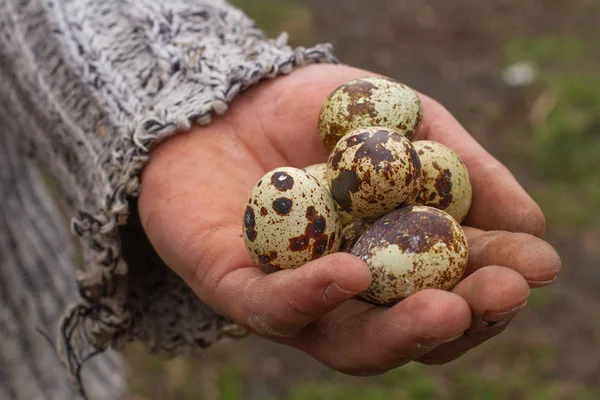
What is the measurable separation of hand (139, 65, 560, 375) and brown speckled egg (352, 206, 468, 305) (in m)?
0.05

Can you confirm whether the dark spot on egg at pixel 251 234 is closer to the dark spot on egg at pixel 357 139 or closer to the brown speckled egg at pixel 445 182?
the dark spot on egg at pixel 357 139

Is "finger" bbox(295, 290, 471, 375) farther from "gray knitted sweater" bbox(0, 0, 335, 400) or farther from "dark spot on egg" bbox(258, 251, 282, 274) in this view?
"gray knitted sweater" bbox(0, 0, 335, 400)

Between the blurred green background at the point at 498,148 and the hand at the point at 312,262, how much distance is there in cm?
135

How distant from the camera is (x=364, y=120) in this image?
1780mm

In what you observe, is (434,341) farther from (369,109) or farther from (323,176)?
(369,109)

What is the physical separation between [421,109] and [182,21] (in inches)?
28.0

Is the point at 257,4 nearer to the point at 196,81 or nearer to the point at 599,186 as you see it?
the point at 599,186

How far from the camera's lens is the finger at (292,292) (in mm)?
1254

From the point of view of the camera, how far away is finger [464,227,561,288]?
137cm

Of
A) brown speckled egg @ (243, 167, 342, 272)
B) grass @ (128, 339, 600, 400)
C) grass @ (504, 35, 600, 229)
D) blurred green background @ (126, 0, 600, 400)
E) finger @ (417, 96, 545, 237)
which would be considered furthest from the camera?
grass @ (504, 35, 600, 229)

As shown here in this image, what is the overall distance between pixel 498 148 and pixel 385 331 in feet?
10.2

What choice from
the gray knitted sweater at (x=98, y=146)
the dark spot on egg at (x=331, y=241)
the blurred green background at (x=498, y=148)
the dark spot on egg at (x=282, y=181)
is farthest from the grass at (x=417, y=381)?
the dark spot on egg at (x=282, y=181)

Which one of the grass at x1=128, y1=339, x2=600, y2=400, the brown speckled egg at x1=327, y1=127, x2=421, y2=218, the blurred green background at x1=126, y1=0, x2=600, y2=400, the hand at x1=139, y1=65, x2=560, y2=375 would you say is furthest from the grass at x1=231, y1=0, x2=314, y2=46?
the brown speckled egg at x1=327, y1=127, x2=421, y2=218

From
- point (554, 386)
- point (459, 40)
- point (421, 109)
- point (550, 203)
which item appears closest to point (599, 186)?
point (550, 203)
